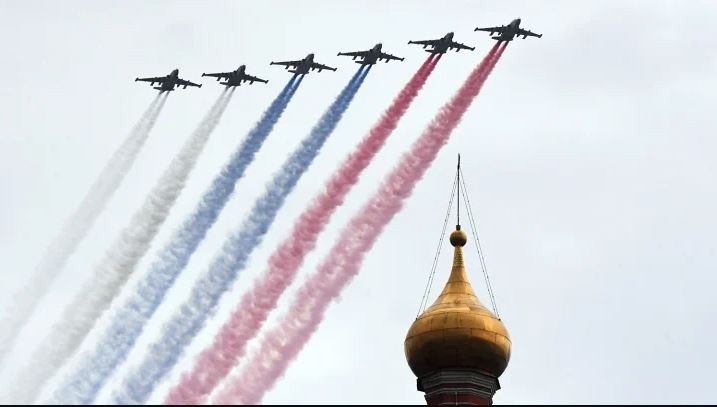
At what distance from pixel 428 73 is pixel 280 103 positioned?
21.7 feet

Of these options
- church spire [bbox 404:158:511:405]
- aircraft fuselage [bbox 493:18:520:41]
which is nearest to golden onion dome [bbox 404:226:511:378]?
church spire [bbox 404:158:511:405]

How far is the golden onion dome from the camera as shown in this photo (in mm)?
66188

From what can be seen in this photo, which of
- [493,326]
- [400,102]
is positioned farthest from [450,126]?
[493,326]

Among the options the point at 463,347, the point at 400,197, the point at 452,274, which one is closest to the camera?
the point at 463,347

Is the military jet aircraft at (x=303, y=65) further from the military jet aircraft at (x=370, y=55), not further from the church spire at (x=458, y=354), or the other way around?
the church spire at (x=458, y=354)

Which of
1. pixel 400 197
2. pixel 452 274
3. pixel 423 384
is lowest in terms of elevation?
pixel 423 384

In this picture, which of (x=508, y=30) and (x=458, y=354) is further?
(x=508, y=30)

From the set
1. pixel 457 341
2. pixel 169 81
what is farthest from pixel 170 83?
pixel 457 341

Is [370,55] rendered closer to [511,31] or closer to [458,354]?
[511,31]

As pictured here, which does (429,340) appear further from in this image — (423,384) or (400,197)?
(400,197)

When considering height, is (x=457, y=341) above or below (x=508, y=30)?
below

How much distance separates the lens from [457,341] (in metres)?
66.2

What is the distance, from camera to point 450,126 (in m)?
82.7

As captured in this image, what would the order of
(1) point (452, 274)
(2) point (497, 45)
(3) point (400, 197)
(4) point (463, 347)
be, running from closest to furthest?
(4) point (463, 347)
(1) point (452, 274)
(3) point (400, 197)
(2) point (497, 45)
